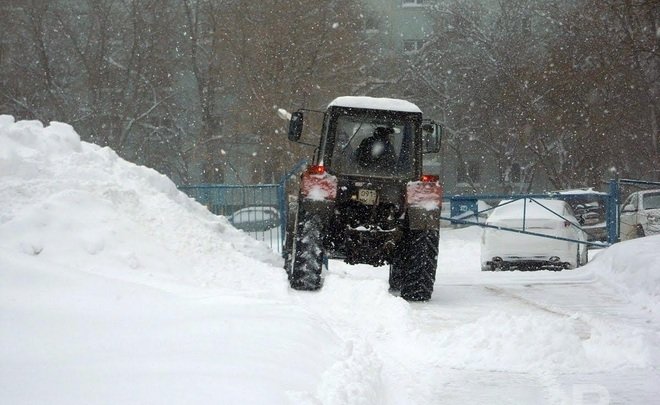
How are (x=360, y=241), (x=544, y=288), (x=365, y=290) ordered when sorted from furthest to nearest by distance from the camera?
1. (x=544, y=288)
2. (x=360, y=241)
3. (x=365, y=290)

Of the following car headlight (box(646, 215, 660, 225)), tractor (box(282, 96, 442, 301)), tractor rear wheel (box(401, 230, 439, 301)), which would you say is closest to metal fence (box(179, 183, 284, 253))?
tractor (box(282, 96, 442, 301))

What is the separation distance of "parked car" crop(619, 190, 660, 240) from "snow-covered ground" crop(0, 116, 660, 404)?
638cm

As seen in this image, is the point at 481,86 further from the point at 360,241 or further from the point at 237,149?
the point at 360,241

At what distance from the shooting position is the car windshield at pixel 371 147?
10.3 metres

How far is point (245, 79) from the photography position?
106 feet

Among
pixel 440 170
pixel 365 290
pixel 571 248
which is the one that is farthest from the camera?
pixel 440 170

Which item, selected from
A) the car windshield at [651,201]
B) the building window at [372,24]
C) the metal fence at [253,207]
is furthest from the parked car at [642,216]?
the building window at [372,24]

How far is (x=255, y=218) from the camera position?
48.3 ft

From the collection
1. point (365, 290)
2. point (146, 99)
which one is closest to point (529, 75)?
point (146, 99)

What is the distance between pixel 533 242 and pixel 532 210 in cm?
76

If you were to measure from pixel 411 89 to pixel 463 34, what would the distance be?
14.2ft

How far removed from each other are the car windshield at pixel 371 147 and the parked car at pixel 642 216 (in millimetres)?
9487

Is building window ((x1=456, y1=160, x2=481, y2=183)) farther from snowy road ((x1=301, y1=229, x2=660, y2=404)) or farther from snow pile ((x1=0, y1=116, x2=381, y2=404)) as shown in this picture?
snowy road ((x1=301, y1=229, x2=660, y2=404))

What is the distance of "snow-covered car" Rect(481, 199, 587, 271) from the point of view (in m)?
14.1
